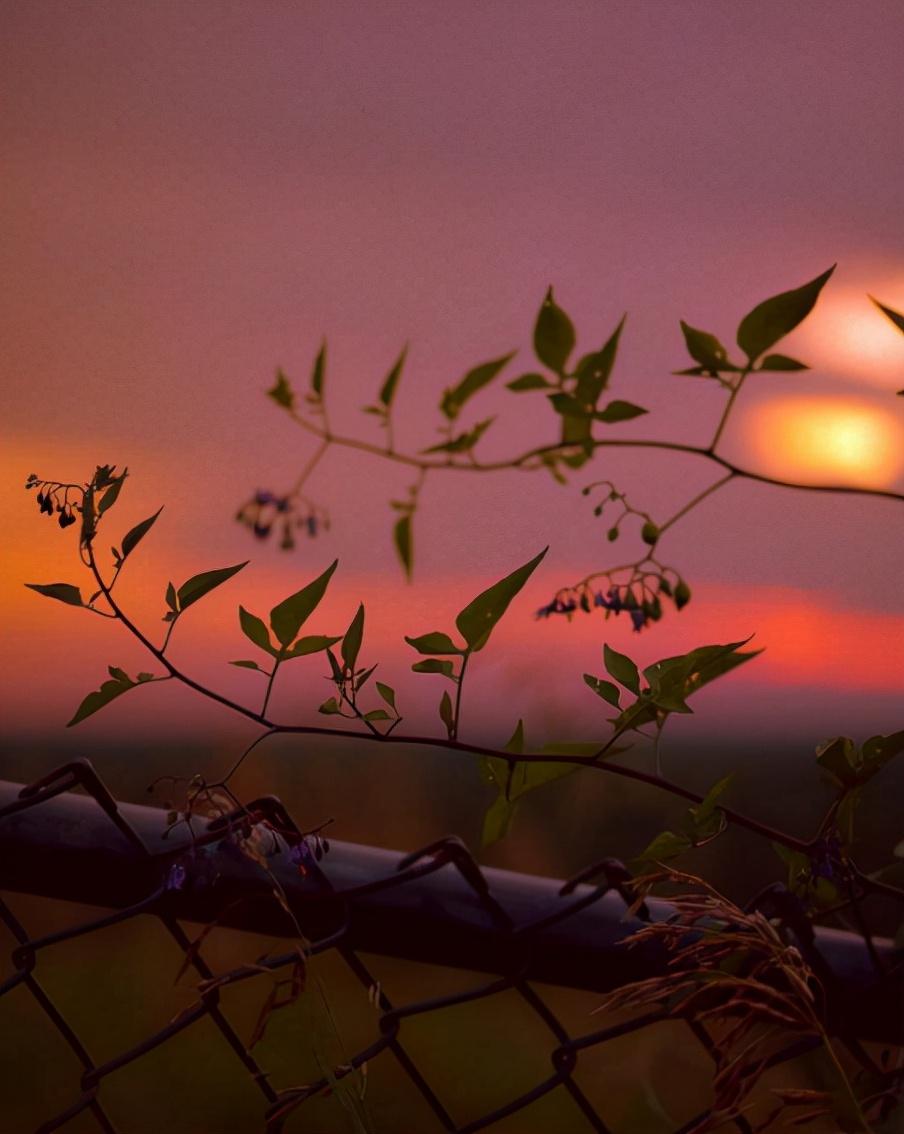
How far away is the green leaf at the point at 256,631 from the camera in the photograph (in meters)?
0.33

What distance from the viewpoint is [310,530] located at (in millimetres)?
398

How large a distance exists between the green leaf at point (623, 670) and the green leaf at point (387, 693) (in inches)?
3.0

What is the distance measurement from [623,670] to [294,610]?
12 cm

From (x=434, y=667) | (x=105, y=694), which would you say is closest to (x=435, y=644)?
(x=434, y=667)

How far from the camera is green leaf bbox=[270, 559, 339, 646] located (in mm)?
305

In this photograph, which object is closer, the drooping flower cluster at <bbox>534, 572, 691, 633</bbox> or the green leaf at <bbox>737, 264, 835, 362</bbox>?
the green leaf at <bbox>737, 264, 835, 362</bbox>

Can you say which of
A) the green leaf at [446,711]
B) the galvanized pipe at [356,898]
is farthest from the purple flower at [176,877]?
the green leaf at [446,711]

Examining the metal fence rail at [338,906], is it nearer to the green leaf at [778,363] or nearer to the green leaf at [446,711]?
the green leaf at [446,711]

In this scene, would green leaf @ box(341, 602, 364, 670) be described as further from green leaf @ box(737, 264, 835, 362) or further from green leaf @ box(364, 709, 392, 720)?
green leaf @ box(737, 264, 835, 362)

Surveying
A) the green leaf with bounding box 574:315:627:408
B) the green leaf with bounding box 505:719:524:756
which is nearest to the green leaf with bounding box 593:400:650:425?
the green leaf with bounding box 574:315:627:408

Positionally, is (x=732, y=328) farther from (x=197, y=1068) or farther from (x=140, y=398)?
(x=197, y=1068)

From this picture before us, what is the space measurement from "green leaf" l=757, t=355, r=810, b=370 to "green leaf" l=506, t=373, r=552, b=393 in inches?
2.7

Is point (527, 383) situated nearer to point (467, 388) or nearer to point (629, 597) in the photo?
point (467, 388)

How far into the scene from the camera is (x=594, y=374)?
308 mm
